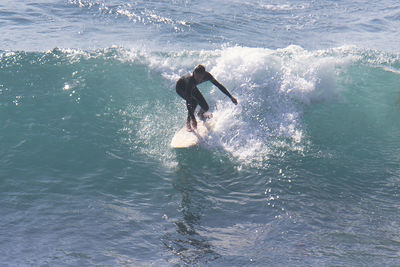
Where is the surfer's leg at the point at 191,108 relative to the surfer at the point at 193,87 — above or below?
below

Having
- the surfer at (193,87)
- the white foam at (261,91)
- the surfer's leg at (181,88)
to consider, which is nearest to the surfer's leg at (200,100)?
the surfer at (193,87)

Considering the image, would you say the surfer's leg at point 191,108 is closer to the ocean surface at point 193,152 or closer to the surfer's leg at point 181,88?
the surfer's leg at point 181,88

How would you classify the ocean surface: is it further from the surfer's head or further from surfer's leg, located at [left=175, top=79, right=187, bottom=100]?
the surfer's head

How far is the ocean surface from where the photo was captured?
6004 mm

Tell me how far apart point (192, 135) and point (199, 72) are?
4.79 ft

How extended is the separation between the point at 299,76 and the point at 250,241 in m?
6.76

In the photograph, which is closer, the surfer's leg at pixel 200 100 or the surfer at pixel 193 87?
the surfer at pixel 193 87

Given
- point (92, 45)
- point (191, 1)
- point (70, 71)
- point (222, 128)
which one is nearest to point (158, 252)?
point (222, 128)

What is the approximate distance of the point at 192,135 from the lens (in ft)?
30.1

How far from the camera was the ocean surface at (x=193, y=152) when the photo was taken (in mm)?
6004

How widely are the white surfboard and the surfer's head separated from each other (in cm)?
Answer: 123

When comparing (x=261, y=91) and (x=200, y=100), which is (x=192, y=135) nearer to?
(x=200, y=100)

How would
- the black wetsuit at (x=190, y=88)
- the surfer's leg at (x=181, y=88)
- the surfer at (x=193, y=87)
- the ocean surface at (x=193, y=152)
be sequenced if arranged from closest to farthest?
the ocean surface at (x=193, y=152), the surfer at (x=193, y=87), the black wetsuit at (x=190, y=88), the surfer's leg at (x=181, y=88)

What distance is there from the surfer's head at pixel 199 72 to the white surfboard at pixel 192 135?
4.03 feet
